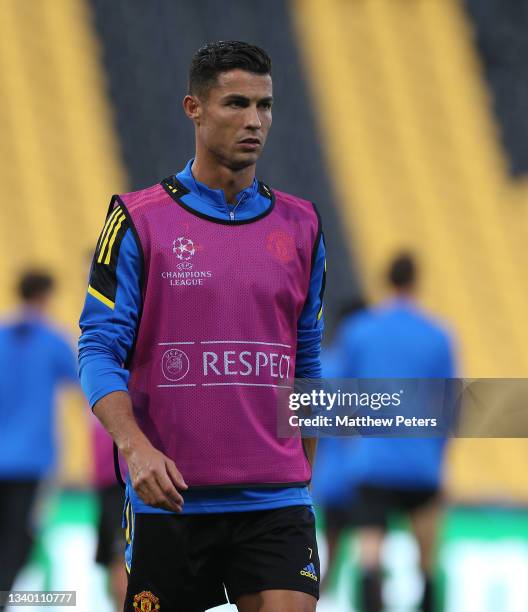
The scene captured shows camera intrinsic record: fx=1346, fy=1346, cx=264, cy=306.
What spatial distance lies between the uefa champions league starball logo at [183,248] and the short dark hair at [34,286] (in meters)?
3.74

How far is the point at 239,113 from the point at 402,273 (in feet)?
12.0

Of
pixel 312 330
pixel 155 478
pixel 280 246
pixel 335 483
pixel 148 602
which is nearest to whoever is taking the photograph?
pixel 155 478

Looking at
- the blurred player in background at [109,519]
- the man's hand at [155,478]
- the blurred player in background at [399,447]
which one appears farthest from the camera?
the blurred player in background at [399,447]

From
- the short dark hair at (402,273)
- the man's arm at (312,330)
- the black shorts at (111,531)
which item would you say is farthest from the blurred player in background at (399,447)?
the man's arm at (312,330)

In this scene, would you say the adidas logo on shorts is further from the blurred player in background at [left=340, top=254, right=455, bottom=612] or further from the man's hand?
the blurred player in background at [left=340, top=254, right=455, bottom=612]

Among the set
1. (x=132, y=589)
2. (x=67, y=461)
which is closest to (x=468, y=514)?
(x=67, y=461)

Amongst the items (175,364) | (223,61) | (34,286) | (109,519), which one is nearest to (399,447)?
(109,519)

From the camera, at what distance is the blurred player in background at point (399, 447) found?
6.65 meters

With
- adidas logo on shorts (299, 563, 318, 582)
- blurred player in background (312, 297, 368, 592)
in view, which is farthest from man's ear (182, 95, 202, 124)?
blurred player in background (312, 297, 368, 592)

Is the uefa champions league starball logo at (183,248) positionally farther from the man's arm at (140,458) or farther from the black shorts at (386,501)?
the black shorts at (386,501)

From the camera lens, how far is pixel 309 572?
10.5 feet

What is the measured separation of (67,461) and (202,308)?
7.64 m

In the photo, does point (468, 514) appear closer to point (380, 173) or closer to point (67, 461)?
point (67, 461)

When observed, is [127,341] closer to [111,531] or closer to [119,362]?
[119,362]
